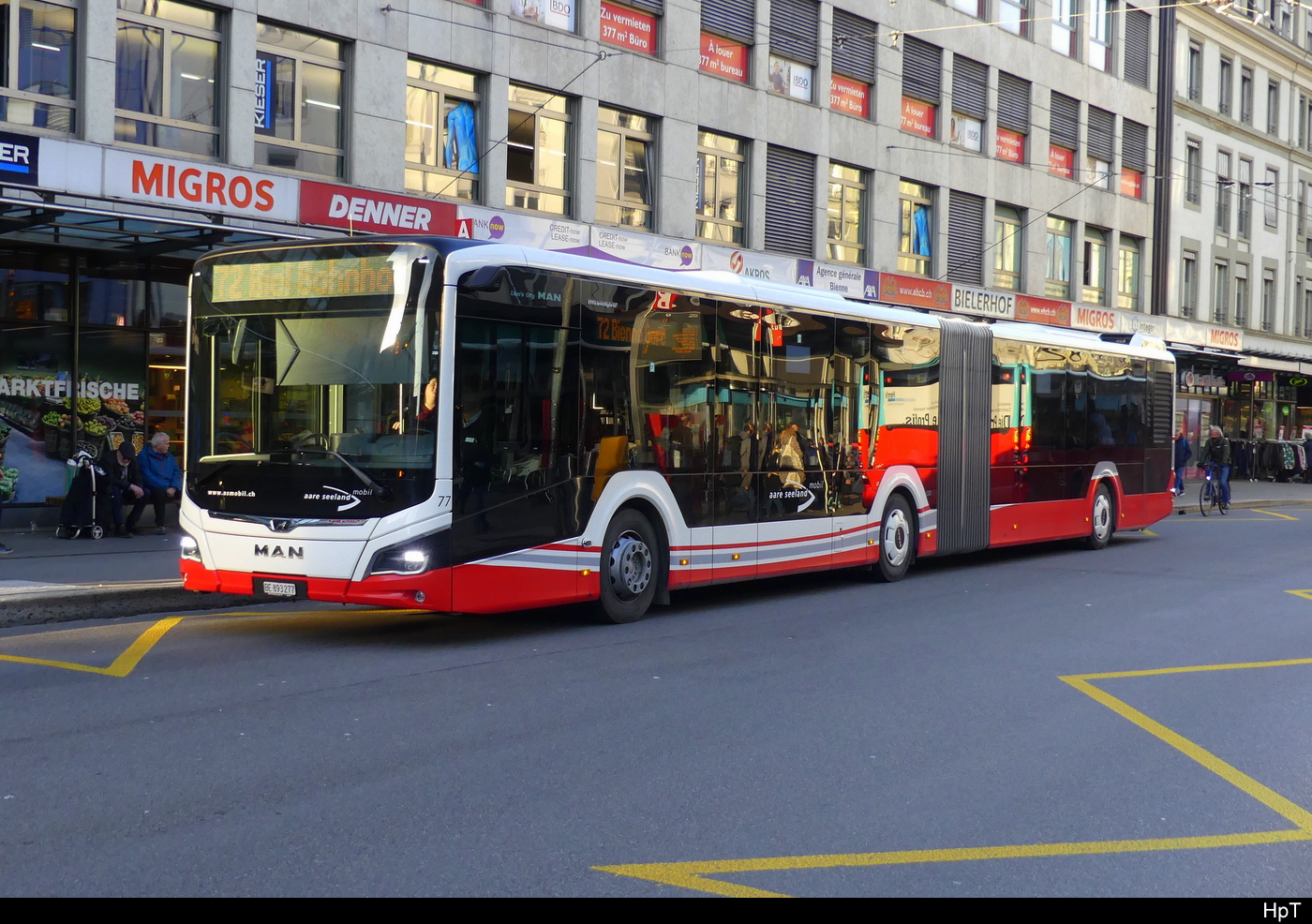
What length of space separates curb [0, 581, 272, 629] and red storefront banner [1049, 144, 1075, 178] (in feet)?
88.1

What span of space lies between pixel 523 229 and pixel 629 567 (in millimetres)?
11023

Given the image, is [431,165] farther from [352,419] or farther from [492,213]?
[352,419]

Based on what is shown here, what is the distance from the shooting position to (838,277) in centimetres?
2664

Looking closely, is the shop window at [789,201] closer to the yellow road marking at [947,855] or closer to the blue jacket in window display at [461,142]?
the blue jacket in window display at [461,142]

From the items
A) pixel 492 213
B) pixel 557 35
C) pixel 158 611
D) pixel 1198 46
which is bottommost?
pixel 158 611

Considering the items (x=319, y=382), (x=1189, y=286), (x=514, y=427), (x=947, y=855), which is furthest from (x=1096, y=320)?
(x=947, y=855)

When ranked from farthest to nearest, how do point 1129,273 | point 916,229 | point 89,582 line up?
point 1129,273
point 916,229
point 89,582

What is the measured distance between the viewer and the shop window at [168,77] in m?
16.5

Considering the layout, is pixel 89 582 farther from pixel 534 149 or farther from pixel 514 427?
pixel 534 149

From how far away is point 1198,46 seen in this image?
39469mm

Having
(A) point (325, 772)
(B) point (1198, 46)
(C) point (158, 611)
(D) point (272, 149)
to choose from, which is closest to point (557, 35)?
(D) point (272, 149)

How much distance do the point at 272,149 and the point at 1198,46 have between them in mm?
30998

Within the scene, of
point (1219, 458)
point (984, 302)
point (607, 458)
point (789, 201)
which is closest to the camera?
point (607, 458)

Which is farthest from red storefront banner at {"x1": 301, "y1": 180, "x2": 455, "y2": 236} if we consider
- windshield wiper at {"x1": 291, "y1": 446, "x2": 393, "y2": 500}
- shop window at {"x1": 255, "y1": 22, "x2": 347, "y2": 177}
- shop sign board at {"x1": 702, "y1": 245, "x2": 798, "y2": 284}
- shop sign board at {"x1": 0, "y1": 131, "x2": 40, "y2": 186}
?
windshield wiper at {"x1": 291, "y1": 446, "x2": 393, "y2": 500}
